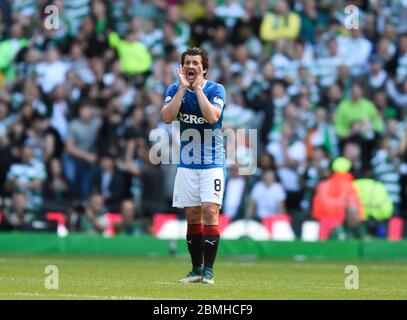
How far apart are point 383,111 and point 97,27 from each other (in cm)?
665

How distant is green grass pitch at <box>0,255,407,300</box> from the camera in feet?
38.9

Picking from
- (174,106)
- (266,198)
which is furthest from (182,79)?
(266,198)

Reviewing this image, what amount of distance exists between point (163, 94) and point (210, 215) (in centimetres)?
1108

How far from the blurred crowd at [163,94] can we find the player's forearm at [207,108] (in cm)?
886

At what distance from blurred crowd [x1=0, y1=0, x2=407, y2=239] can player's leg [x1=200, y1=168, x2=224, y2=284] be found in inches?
334

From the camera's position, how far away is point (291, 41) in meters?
25.0

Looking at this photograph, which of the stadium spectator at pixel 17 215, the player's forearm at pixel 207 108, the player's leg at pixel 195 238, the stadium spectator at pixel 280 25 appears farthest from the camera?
the stadium spectator at pixel 280 25

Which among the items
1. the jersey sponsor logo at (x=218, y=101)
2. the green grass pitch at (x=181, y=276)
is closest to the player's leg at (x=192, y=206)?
the green grass pitch at (x=181, y=276)

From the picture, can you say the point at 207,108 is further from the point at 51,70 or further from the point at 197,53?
the point at 51,70

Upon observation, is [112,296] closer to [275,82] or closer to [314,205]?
[314,205]

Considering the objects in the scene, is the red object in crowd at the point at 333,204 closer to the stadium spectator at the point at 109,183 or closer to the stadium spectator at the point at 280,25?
the stadium spectator at the point at 109,183

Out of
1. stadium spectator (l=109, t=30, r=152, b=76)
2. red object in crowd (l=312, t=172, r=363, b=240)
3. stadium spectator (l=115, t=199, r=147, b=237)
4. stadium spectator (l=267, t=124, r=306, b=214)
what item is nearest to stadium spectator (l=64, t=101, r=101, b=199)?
stadium spectator (l=115, t=199, r=147, b=237)

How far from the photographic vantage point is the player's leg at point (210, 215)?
13.3 m
